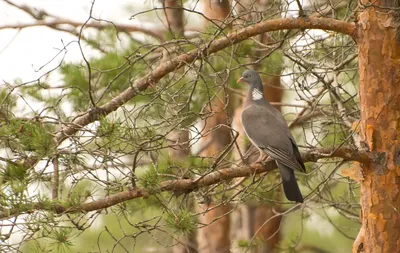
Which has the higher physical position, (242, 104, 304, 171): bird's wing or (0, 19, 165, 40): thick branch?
(0, 19, 165, 40): thick branch

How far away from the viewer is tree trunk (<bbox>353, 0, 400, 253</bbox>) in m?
3.96

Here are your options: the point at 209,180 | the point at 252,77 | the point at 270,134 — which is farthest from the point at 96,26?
the point at 209,180

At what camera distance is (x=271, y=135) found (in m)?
4.51

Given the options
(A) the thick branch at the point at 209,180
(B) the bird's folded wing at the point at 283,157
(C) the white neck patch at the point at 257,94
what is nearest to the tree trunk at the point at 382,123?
(A) the thick branch at the point at 209,180

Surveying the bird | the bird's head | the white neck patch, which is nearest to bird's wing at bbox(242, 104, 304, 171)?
the bird

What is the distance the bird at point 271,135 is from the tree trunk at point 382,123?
1.32 ft

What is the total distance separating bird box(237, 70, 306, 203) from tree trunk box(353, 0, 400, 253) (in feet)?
1.32

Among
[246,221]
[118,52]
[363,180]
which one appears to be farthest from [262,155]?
[246,221]

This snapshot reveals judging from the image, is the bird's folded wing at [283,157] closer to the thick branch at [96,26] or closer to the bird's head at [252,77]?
the bird's head at [252,77]

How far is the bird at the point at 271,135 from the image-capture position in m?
4.25

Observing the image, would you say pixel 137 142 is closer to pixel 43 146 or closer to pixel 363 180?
pixel 43 146

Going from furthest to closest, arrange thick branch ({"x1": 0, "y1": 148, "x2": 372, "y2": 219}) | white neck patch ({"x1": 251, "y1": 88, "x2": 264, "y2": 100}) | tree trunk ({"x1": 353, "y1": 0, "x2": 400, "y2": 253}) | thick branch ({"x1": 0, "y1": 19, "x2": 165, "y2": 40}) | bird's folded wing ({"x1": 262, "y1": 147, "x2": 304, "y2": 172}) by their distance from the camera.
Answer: thick branch ({"x1": 0, "y1": 19, "x2": 165, "y2": 40}) → white neck patch ({"x1": 251, "y1": 88, "x2": 264, "y2": 100}) → bird's folded wing ({"x1": 262, "y1": 147, "x2": 304, "y2": 172}) → tree trunk ({"x1": 353, "y1": 0, "x2": 400, "y2": 253}) → thick branch ({"x1": 0, "y1": 148, "x2": 372, "y2": 219})

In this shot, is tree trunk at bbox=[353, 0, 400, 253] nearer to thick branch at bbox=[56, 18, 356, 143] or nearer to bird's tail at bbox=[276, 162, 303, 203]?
thick branch at bbox=[56, 18, 356, 143]

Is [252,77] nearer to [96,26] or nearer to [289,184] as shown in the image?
[289,184]
